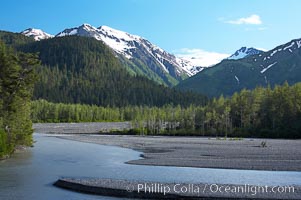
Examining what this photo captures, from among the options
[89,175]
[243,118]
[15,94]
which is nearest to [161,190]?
[89,175]

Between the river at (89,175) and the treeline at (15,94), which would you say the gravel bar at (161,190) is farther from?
the treeline at (15,94)

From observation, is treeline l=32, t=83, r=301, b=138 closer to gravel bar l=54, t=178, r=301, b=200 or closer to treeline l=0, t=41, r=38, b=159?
treeline l=0, t=41, r=38, b=159

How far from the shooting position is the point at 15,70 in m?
61.8

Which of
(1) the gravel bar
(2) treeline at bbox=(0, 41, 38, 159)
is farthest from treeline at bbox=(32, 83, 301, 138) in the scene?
(1) the gravel bar

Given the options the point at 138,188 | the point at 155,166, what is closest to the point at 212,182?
the point at 138,188

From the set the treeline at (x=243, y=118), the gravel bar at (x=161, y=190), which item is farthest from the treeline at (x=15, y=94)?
the treeline at (x=243, y=118)

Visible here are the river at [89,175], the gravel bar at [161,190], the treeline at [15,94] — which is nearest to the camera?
the gravel bar at [161,190]

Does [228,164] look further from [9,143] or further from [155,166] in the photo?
[9,143]

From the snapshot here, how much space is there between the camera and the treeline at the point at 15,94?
6031 centimetres

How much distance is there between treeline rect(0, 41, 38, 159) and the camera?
2375 inches

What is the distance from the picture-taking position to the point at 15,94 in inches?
2488

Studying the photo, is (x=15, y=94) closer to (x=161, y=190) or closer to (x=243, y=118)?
(x=161, y=190)

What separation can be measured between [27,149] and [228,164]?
3845 cm

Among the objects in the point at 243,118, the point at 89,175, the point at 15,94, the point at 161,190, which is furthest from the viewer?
the point at 243,118
